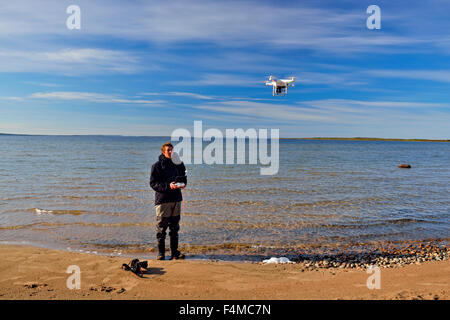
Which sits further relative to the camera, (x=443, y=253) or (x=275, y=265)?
(x=443, y=253)

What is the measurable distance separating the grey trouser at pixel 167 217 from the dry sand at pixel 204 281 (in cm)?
85

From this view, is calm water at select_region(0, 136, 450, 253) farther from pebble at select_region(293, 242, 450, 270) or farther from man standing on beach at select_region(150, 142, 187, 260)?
man standing on beach at select_region(150, 142, 187, 260)

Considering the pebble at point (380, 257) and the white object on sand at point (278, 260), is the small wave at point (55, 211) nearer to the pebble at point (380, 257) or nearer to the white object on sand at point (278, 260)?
the white object on sand at point (278, 260)

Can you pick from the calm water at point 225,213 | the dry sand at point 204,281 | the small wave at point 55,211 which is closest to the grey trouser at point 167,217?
the dry sand at point 204,281

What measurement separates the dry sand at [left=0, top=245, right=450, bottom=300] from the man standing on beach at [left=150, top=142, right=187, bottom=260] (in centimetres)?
98

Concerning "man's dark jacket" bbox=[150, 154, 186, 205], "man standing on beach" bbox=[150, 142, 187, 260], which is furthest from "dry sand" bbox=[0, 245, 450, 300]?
"man's dark jacket" bbox=[150, 154, 186, 205]

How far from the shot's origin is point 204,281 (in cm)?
689

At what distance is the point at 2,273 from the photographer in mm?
7180

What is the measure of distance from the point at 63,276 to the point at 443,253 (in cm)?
1077

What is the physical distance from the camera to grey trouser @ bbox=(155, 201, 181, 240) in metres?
8.32

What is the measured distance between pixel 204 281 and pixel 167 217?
2.21 metres

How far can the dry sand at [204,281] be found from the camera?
20.2 feet
